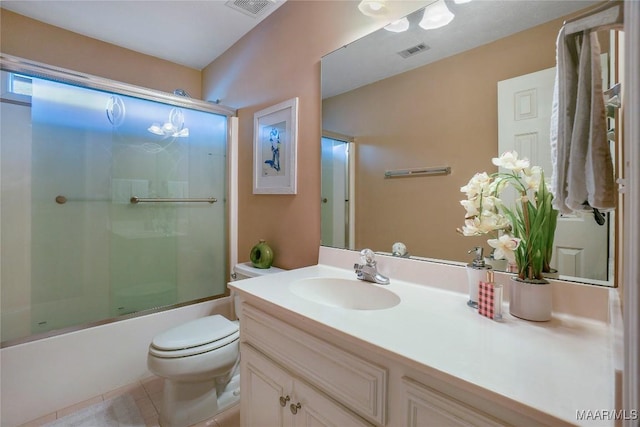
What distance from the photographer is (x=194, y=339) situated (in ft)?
4.51

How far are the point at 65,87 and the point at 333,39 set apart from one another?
1.67 meters

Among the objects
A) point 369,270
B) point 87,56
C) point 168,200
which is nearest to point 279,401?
point 369,270

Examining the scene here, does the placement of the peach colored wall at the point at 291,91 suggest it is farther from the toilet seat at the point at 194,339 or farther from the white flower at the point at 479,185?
the white flower at the point at 479,185

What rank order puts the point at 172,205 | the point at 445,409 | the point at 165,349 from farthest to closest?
the point at 172,205 < the point at 165,349 < the point at 445,409

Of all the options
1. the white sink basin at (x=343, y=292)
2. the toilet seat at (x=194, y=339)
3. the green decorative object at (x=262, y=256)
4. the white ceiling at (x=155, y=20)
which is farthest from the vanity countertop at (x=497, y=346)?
the white ceiling at (x=155, y=20)

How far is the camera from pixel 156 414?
1500mm

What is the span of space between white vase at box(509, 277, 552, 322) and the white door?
0.13 metres

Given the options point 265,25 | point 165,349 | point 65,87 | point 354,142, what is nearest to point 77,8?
point 65,87

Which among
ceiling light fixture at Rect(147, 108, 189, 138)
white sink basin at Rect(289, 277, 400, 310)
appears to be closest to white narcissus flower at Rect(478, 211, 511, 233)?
white sink basin at Rect(289, 277, 400, 310)

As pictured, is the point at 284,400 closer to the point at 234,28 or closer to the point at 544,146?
the point at 544,146

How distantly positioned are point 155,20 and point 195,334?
2.07 m

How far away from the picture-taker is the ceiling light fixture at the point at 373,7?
1.23 m

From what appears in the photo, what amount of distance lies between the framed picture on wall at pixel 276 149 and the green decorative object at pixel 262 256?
36 centimetres

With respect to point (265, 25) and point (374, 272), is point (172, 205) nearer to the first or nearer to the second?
point (265, 25)
